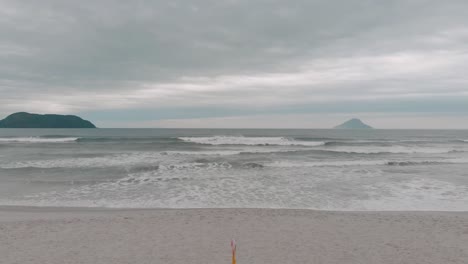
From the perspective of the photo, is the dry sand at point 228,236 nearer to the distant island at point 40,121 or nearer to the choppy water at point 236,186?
the choppy water at point 236,186

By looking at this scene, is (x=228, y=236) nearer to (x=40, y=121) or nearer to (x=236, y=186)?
(x=236, y=186)

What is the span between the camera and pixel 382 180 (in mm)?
15805

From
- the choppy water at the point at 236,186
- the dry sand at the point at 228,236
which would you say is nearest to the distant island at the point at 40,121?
the choppy water at the point at 236,186

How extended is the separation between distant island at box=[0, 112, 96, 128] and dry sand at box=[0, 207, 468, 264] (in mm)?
151768

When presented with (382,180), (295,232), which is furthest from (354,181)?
(295,232)

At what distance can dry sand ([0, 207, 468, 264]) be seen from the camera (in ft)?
20.1

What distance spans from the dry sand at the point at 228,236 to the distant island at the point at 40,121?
152 meters

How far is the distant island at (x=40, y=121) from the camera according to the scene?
457 ft

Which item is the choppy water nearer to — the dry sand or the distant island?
the dry sand

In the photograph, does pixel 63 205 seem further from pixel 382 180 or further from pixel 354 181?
pixel 382 180

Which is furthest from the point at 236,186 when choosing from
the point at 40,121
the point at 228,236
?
the point at 40,121

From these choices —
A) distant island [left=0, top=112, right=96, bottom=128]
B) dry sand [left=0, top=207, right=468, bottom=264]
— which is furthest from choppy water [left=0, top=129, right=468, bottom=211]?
distant island [left=0, top=112, right=96, bottom=128]

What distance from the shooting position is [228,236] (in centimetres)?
743

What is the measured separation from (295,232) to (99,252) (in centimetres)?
440
